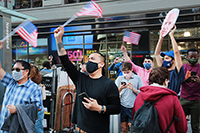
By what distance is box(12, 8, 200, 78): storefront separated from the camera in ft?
36.3

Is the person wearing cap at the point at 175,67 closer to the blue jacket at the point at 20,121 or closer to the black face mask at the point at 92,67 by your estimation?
the black face mask at the point at 92,67

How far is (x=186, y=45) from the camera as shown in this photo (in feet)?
36.3

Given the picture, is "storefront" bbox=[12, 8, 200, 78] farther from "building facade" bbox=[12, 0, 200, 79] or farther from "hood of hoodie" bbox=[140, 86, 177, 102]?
"hood of hoodie" bbox=[140, 86, 177, 102]

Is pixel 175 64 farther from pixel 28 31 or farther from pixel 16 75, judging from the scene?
pixel 16 75

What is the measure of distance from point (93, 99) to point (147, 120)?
72 cm

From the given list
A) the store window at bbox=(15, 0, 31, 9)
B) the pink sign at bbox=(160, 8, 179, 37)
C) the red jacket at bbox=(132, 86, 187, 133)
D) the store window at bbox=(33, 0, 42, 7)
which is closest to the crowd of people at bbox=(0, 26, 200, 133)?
the red jacket at bbox=(132, 86, 187, 133)

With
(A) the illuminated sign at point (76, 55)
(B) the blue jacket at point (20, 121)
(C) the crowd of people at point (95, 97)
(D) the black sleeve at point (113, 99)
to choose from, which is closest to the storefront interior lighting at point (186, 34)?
(A) the illuminated sign at point (76, 55)

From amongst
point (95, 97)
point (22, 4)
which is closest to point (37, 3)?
point (22, 4)

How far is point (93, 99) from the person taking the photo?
2.62 meters

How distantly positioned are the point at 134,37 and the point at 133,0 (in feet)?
17.2

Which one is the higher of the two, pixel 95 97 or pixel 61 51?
pixel 61 51

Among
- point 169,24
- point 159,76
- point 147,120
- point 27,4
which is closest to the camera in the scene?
point 147,120

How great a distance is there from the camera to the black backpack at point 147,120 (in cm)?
248

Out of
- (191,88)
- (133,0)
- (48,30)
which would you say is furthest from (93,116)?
(48,30)
